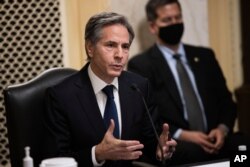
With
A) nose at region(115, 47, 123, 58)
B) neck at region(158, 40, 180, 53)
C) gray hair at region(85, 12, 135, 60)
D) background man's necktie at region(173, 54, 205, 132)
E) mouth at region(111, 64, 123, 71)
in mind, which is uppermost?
gray hair at region(85, 12, 135, 60)

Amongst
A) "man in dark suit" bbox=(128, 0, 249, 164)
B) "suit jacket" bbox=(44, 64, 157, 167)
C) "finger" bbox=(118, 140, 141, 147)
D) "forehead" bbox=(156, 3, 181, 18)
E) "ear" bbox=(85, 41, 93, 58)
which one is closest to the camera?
"finger" bbox=(118, 140, 141, 147)

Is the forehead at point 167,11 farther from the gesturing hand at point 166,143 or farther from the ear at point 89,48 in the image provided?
the gesturing hand at point 166,143

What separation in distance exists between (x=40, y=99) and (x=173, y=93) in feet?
3.77

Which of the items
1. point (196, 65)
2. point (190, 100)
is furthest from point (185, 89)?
point (196, 65)

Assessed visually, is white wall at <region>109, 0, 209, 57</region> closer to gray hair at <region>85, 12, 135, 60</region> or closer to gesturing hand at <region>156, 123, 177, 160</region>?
gray hair at <region>85, 12, 135, 60</region>

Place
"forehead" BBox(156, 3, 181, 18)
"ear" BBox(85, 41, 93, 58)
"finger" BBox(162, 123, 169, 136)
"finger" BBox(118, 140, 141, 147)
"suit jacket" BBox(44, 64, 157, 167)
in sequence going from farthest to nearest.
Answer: "forehead" BBox(156, 3, 181, 18) < "ear" BBox(85, 41, 93, 58) < "suit jacket" BBox(44, 64, 157, 167) < "finger" BBox(162, 123, 169, 136) < "finger" BBox(118, 140, 141, 147)

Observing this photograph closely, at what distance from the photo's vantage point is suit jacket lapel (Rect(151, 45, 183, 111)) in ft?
9.85

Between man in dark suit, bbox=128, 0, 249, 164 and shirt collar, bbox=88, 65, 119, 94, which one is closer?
shirt collar, bbox=88, 65, 119, 94

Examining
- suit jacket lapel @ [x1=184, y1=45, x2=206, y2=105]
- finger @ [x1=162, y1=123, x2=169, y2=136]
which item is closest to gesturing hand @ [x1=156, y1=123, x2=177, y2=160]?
finger @ [x1=162, y1=123, x2=169, y2=136]

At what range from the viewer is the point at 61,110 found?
6.65ft

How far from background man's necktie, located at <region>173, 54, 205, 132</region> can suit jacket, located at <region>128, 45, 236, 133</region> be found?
0.05m

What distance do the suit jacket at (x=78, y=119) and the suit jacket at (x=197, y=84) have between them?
869 mm

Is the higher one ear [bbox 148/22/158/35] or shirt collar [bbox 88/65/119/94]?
ear [bbox 148/22/158/35]

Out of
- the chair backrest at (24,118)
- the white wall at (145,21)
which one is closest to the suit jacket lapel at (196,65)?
the white wall at (145,21)
